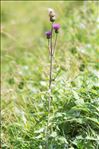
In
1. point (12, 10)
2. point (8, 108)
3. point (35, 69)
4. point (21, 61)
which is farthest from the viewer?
point (12, 10)

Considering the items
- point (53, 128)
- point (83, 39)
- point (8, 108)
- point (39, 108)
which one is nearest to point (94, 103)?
point (53, 128)

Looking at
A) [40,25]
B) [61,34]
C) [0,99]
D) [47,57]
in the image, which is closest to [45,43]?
[61,34]

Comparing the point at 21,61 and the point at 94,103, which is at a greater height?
the point at 94,103

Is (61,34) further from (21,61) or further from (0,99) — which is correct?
(0,99)

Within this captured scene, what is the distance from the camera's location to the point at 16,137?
3209mm

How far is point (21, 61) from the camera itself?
224 inches

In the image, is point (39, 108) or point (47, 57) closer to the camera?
point (39, 108)

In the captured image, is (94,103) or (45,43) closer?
(94,103)

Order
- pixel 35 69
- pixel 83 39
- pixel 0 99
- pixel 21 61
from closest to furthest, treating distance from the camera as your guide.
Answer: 1. pixel 0 99
2. pixel 35 69
3. pixel 83 39
4. pixel 21 61

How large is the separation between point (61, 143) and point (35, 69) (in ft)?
6.77

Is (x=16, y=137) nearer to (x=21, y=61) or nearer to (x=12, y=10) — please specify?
(x=21, y=61)

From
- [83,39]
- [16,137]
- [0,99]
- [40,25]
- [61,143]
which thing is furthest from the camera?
[40,25]

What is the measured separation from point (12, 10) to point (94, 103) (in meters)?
6.41

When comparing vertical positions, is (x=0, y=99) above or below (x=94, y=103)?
below
